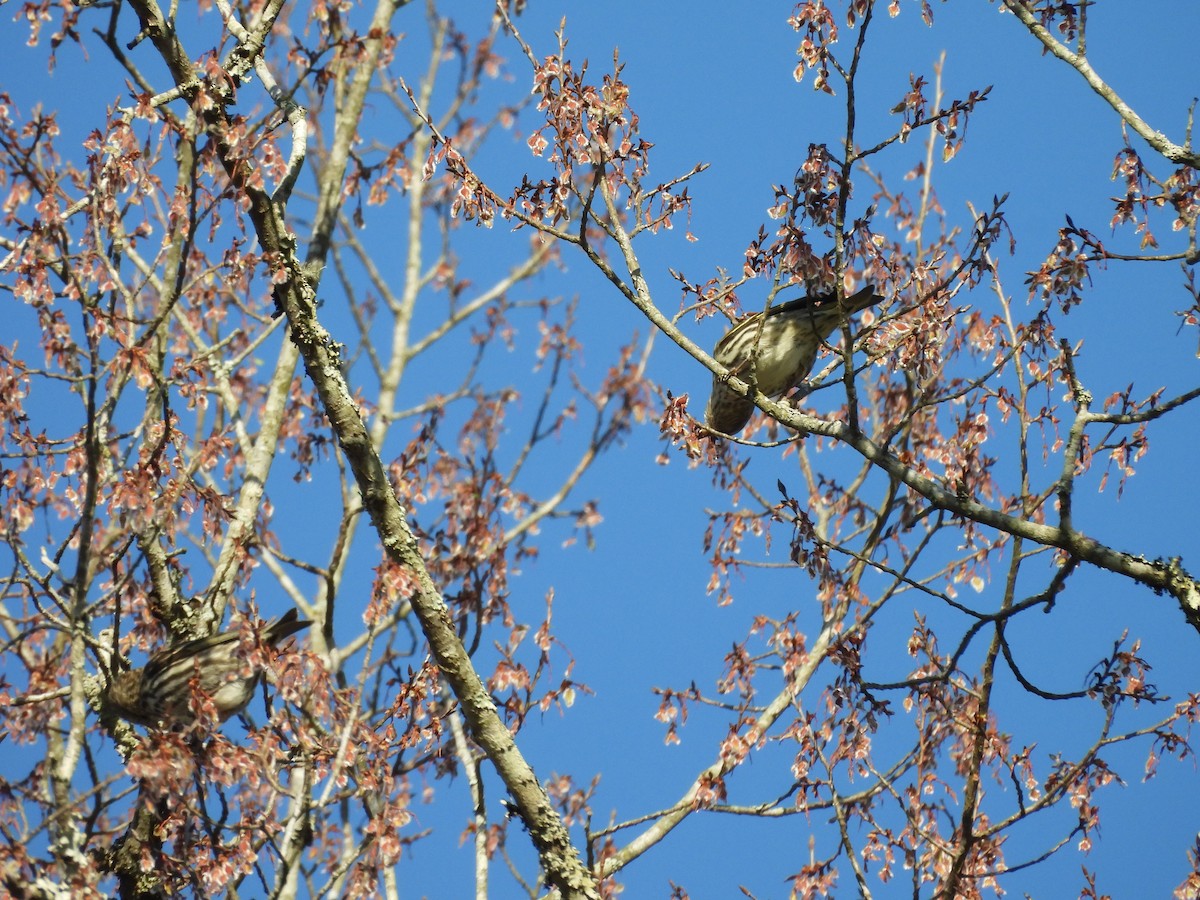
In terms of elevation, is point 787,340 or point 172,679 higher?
point 787,340

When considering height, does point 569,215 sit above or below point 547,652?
above

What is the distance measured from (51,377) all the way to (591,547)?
265 inches

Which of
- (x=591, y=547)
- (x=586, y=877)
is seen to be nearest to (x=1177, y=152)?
(x=586, y=877)

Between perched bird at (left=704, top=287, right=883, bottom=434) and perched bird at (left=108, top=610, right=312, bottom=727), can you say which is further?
perched bird at (left=704, top=287, right=883, bottom=434)

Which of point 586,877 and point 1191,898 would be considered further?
point 1191,898

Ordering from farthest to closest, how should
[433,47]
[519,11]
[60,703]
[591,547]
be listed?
[433,47]
[591,547]
[519,11]
[60,703]

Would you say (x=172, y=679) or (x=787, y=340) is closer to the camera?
(x=172, y=679)

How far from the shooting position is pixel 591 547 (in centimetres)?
1174

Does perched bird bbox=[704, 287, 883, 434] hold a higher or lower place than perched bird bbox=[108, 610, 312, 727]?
higher

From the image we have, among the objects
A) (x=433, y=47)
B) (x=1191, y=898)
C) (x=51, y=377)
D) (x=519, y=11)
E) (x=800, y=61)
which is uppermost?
(x=433, y=47)

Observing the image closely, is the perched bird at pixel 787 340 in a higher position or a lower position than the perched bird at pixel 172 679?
higher

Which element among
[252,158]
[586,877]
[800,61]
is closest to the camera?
[800,61]

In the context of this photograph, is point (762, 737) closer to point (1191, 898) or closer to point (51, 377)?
point (1191, 898)

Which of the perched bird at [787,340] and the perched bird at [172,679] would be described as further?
the perched bird at [787,340]
